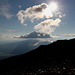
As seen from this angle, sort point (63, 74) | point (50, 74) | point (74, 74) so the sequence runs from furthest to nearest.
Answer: point (50, 74) → point (63, 74) → point (74, 74)

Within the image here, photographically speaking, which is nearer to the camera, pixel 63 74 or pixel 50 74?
pixel 63 74

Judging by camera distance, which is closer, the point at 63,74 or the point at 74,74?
the point at 74,74

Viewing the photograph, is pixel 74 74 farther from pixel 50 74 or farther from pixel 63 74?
pixel 50 74

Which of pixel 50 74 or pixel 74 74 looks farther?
pixel 50 74

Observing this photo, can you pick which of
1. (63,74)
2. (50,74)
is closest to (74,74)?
(63,74)

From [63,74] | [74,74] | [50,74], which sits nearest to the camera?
[74,74]
